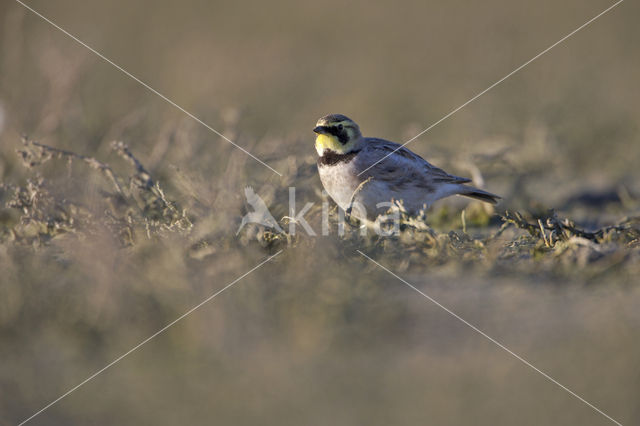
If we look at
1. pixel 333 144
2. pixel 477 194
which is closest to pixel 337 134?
pixel 333 144

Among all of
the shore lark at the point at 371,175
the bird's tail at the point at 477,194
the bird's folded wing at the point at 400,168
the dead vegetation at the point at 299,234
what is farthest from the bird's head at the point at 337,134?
the bird's tail at the point at 477,194

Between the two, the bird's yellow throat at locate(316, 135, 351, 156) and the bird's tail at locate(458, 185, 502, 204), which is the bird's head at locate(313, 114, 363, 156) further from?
the bird's tail at locate(458, 185, 502, 204)

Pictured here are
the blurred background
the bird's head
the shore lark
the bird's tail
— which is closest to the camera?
the blurred background

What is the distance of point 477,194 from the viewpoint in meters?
4.05

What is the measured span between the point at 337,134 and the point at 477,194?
937 millimetres

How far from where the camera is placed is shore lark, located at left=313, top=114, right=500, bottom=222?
3.66 meters

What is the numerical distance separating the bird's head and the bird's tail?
693mm

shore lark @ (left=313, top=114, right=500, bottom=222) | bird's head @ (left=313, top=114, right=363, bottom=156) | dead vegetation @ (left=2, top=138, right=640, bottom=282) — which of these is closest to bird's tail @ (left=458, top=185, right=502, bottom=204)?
shore lark @ (left=313, top=114, right=500, bottom=222)

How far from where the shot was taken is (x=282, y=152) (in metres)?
3.70

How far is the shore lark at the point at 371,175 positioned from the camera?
3662 millimetres

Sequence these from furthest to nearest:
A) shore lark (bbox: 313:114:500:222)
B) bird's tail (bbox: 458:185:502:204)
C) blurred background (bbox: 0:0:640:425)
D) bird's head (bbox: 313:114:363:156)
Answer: bird's tail (bbox: 458:185:502:204)
bird's head (bbox: 313:114:363:156)
shore lark (bbox: 313:114:500:222)
blurred background (bbox: 0:0:640:425)

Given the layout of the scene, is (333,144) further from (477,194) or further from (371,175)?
(477,194)

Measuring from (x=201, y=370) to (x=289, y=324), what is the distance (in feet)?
1.23

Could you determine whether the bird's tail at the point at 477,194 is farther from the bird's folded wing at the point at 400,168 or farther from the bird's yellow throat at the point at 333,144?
the bird's yellow throat at the point at 333,144
